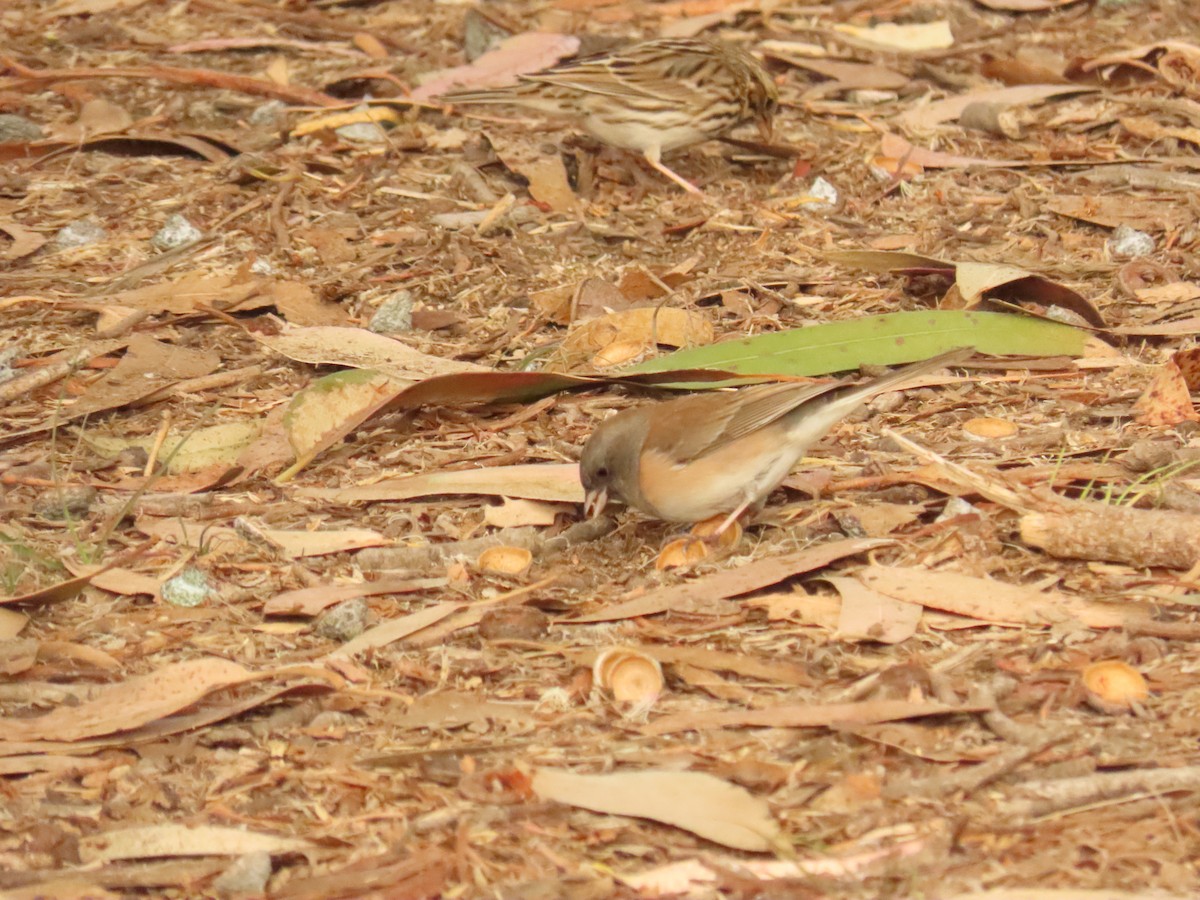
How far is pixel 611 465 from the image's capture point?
15.6 feet

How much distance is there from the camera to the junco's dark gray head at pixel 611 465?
476cm

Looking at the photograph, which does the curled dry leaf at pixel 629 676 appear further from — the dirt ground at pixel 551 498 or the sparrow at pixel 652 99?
the sparrow at pixel 652 99

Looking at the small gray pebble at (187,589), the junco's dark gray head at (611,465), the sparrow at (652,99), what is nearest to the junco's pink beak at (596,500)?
the junco's dark gray head at (611,465)

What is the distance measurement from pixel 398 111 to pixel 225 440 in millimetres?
3214

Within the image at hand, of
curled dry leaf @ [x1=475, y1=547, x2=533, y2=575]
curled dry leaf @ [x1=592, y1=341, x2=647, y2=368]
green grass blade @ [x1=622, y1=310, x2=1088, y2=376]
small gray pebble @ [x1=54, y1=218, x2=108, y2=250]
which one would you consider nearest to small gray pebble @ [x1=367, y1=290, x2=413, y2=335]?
curled dry leaf @ [x1=592, y1=341, x2=647, y2=368]

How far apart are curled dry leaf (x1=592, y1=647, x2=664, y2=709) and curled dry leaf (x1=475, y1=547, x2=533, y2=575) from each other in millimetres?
755

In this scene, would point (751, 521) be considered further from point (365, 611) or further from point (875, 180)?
point (875, 180)

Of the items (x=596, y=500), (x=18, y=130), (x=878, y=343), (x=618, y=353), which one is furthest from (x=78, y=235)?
(x=878, y=343)

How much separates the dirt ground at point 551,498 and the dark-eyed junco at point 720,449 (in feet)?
0.62

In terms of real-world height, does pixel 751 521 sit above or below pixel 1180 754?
below

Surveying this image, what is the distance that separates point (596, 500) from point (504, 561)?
14.0 inches

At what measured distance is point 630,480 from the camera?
4.76 meters

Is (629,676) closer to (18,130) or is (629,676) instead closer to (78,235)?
(78,235)

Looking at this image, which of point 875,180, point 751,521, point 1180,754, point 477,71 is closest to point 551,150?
point 477,71
